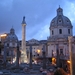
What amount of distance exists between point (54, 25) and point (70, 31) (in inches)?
259

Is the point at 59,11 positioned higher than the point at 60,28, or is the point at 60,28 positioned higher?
the point at 59,11

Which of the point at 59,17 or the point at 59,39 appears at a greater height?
the point at 59,17

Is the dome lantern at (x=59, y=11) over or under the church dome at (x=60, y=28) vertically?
over

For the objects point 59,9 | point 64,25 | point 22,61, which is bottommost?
point 22,61

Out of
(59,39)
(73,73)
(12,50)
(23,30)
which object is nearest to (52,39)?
(59,39)

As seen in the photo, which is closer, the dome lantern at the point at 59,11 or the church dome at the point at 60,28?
the church dome at the point at 60,28

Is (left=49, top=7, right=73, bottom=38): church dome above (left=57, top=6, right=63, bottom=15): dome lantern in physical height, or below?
below

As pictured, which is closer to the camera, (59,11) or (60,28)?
(60,28)

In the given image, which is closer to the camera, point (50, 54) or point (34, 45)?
point (50, 54)

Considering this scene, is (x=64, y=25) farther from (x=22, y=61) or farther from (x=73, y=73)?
(x=73, y=73)

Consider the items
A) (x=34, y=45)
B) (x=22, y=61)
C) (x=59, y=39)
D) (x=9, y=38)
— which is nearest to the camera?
(x=22, y=61)

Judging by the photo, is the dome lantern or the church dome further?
the dome lantern

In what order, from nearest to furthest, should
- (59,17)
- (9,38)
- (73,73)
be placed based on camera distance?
(73,73), (59,17), (9,38)

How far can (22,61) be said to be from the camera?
5106 cm
